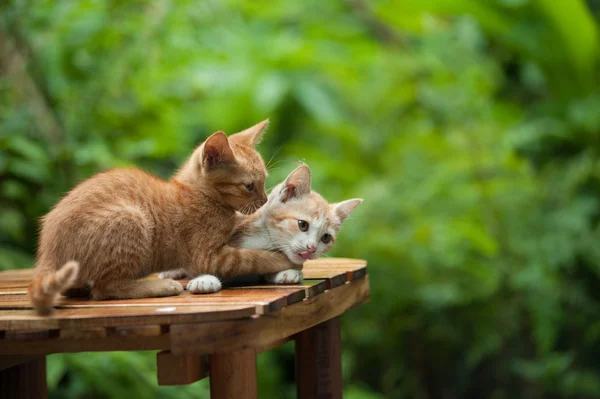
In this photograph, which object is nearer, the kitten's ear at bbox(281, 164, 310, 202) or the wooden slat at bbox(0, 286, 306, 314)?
the wooden slat at bbox(0, 286, 306, 314)

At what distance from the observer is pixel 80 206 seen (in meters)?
1.97

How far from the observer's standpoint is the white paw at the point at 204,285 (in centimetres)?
199

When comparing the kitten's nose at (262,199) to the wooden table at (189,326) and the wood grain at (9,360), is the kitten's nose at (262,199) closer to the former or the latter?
the wooden table at (189,326)

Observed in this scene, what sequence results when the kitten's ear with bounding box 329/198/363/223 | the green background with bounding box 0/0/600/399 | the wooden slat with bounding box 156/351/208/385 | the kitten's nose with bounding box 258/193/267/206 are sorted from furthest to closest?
the green background with bounding box 0/0/600/399
the kitten's ear with bounding box 329/198/363/223
the kitten's nose with bounding box 258/193/267/206
the wooden slat with bounding box 156/351/208/385

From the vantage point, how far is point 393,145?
514 cm

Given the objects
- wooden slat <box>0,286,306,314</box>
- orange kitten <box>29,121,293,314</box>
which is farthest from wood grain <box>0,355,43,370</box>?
orange kitten <box>29,121,293,314</box>

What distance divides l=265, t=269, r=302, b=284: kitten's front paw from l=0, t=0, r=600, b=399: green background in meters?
1.35

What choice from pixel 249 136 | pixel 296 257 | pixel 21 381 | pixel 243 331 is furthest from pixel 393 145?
pixel 243 331

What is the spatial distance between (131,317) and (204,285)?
361 millimetres

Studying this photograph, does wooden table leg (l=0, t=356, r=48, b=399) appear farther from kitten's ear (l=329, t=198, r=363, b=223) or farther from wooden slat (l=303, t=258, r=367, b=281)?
kitten's ear (l=329, t=198, r=363, b=223)

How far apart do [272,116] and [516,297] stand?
220cm

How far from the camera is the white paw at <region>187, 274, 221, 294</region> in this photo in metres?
1.99

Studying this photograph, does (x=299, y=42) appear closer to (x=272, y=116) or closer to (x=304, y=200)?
(x=272, y=116)

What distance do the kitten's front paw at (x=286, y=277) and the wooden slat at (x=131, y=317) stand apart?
0.40 metres
